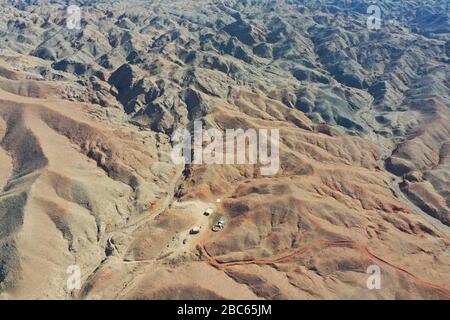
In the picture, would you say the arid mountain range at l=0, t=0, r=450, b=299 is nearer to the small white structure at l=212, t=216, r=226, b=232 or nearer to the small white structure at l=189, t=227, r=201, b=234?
the small white structure at l=189, t=227, r=201, b=234

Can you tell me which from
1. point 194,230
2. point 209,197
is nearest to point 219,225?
point 194,230

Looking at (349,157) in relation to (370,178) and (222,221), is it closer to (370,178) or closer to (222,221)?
(370,178)

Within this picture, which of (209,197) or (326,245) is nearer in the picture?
(326,245)

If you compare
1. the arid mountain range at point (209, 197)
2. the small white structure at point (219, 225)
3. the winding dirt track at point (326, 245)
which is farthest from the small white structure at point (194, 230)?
the winding dirt track at point (326, 245)

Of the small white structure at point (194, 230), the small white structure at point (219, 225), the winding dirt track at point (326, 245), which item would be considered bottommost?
the winding dirt track at point (326, 245)

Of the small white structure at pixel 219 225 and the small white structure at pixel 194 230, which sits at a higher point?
the small white structure at pixel 219 225

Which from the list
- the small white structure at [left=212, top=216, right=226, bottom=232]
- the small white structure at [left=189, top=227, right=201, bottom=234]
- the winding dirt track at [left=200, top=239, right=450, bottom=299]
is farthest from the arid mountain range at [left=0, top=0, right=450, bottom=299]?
the small white structure at [left=212, top=216, right=226, bottom=232]

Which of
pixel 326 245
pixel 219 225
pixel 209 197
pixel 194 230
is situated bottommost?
pixel 326 245

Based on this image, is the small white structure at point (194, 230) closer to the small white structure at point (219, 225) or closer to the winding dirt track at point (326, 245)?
the small white structure at point (219, 225)

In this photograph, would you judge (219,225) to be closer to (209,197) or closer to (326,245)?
(209,197)
